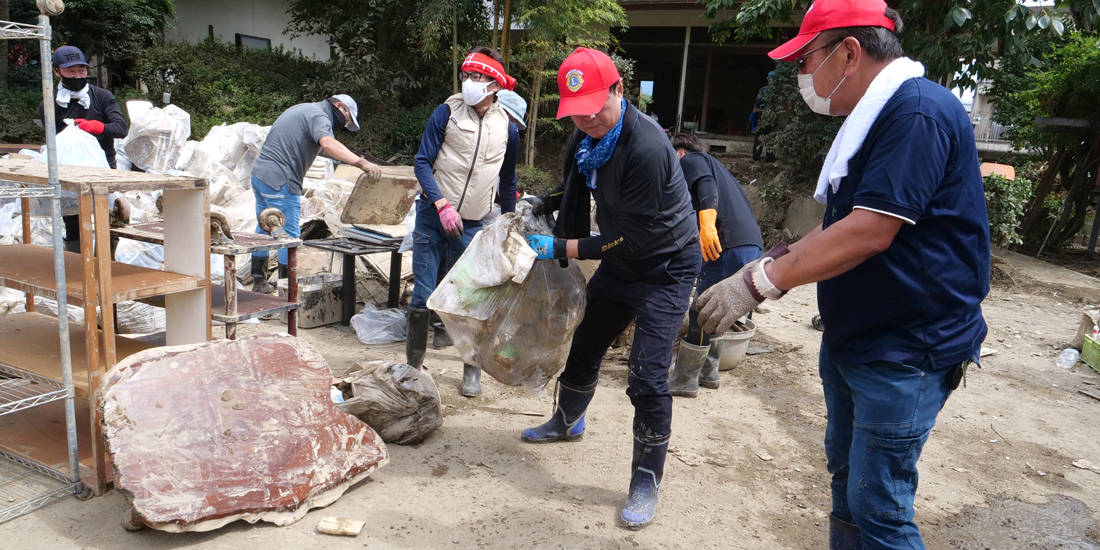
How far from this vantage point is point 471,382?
13.6 ft

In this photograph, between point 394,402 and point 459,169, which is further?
point 459,169

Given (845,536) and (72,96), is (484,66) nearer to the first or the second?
(845,536)

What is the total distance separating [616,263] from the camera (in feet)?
9.46

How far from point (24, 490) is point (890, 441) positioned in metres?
3.12

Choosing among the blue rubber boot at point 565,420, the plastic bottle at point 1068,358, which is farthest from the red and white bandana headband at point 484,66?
the plastic bottle at point 1068,358

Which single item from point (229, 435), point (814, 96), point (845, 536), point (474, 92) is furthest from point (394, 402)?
point (814, 96)

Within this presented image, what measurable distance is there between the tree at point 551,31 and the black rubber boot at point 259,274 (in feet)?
25.9

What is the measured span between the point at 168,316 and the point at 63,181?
0.77 metres

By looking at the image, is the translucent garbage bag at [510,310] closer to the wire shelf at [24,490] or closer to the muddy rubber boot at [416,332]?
the muddy rubber boot at [416,332]

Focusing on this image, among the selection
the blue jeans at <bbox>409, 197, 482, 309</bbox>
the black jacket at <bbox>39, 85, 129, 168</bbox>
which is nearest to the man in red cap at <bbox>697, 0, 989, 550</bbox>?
the blue jeans at <bbox>409, 197, 482, 309</bbox>

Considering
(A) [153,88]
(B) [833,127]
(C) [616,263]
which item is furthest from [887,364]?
(A) [153,88]

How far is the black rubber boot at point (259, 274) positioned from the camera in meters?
5.54

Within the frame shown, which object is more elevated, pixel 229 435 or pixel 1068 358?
pixel 229 435

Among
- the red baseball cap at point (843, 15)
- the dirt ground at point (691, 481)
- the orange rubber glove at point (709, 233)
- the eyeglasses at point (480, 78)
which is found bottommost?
the dirt ground at point (691, 481)
